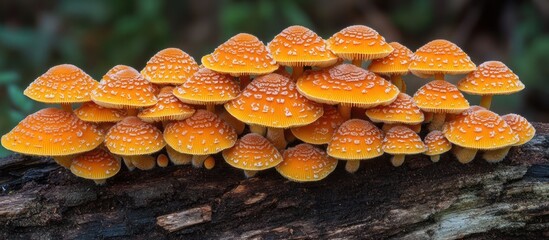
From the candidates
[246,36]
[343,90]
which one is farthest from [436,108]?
[246,36]

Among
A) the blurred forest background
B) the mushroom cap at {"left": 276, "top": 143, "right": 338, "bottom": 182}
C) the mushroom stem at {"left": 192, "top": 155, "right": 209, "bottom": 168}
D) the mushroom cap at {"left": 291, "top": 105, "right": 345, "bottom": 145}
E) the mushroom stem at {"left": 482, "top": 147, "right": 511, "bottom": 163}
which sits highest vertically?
the mushroom cap at {"left": 291, "top": 105, "right": 345, "bottom": 145}

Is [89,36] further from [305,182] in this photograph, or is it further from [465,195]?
[465,195]

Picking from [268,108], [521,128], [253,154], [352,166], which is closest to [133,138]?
[253,154]

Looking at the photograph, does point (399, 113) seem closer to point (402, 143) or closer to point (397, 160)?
point (402, 143)

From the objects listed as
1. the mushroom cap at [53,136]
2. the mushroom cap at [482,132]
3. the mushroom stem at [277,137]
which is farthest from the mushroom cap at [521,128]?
the mushroom cap at [53,136]

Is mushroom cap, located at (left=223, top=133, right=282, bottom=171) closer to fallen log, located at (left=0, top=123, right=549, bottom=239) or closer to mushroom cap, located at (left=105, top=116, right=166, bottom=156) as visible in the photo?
fallen log, located at (left=0, top=123, right=549, bottom=239)

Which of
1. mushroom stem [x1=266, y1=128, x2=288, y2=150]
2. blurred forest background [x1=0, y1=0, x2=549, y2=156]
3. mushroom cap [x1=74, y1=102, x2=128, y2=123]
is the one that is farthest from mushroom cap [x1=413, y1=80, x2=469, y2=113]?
blurred forest background [x1=0, y1=0, x2=549, y2=156]

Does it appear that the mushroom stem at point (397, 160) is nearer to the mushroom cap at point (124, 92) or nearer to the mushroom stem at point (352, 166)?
the mushroom stem at point (352, 166)
